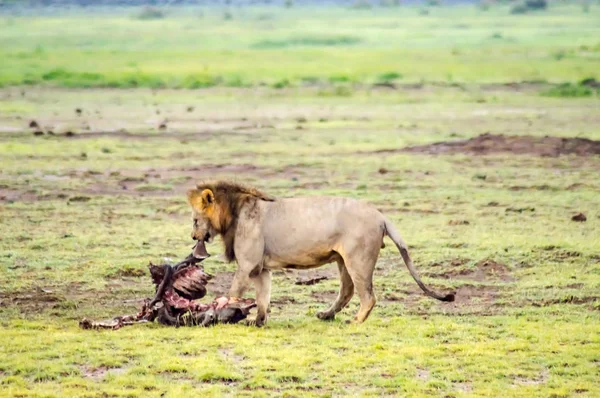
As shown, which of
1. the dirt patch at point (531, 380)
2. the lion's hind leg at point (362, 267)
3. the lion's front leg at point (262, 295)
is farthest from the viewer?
the lion's front leg at point (262, 295)

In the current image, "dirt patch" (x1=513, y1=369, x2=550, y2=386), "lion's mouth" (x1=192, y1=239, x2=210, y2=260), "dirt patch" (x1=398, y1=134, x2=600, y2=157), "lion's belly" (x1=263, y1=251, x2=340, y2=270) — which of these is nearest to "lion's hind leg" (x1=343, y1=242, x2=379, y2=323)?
"lion's belly" (x1=263, y1=251, x2=340, y2=270)

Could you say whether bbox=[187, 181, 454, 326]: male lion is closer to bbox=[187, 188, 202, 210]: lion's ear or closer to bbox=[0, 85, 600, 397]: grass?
bbox=[187, 188, 202, 210]: lion's ear

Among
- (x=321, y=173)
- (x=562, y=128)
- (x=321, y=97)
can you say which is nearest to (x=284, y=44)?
(x=321, y=97)

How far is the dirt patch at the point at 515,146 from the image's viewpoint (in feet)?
67.2

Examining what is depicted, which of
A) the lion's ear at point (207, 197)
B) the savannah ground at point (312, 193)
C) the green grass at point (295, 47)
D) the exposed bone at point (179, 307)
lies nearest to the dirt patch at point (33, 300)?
the savannah ground at point (312, 193)

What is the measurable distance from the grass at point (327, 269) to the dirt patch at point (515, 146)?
582mm

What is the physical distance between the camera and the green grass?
40.3m

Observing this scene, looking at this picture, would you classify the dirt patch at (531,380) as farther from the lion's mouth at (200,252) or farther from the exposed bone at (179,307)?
the lion's mouth at (200,252)

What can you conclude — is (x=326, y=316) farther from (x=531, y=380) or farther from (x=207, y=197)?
(x=531, y=380)

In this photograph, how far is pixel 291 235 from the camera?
29.2ft

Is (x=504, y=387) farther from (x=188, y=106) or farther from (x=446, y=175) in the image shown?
(x=188, y=106)

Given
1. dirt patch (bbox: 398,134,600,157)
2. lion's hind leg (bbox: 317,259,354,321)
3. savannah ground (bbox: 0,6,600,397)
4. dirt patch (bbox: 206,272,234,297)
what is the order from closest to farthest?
savannah ground (bbox: 0,6,600,397) → lion's hind leg (bbox: 317,259,354,321) → dirt patch (bbox: 206,272,234,297) → dirt patch (bbox: 398,134,600,157)

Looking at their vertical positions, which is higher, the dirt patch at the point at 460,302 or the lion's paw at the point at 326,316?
the lion's paw at the point at 326,316

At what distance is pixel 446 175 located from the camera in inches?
714
